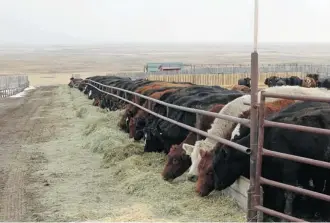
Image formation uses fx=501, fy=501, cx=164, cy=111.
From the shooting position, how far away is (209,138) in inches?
299

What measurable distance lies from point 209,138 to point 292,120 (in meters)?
1.75

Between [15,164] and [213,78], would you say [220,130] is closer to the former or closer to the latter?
[15,164]

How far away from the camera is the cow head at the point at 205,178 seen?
669 cm

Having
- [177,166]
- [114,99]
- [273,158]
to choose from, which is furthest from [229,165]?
[114,99]

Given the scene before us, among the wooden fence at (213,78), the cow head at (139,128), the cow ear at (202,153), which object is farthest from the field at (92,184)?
the wooden fence at (213,78)

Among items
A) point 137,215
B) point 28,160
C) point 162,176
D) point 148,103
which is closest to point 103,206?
point 137,215

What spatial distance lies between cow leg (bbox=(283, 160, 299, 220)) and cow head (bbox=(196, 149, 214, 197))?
3.93 ft

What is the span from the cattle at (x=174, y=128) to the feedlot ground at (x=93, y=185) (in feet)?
0.92

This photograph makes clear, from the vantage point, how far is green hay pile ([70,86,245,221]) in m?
6.05

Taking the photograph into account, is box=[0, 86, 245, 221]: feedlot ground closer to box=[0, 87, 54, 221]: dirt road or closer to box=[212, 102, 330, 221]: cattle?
box=[0, 87, 54, 221]: dirt road

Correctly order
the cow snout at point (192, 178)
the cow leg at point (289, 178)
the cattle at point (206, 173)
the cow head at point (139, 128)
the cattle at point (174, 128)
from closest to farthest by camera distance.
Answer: the cow leg at point (289, 178) → the cattle at point (206, 173) → the cow snout at point (192, 178) → the cattle at point (174, 128) → the cow head at point (139, 128)

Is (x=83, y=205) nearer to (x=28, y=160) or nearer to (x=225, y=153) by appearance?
(x=225, y=153)

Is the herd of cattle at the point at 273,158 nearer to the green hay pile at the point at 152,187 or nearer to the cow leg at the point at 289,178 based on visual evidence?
the cow leg at the point at 289,178

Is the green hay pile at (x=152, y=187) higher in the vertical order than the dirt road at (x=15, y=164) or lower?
higher
